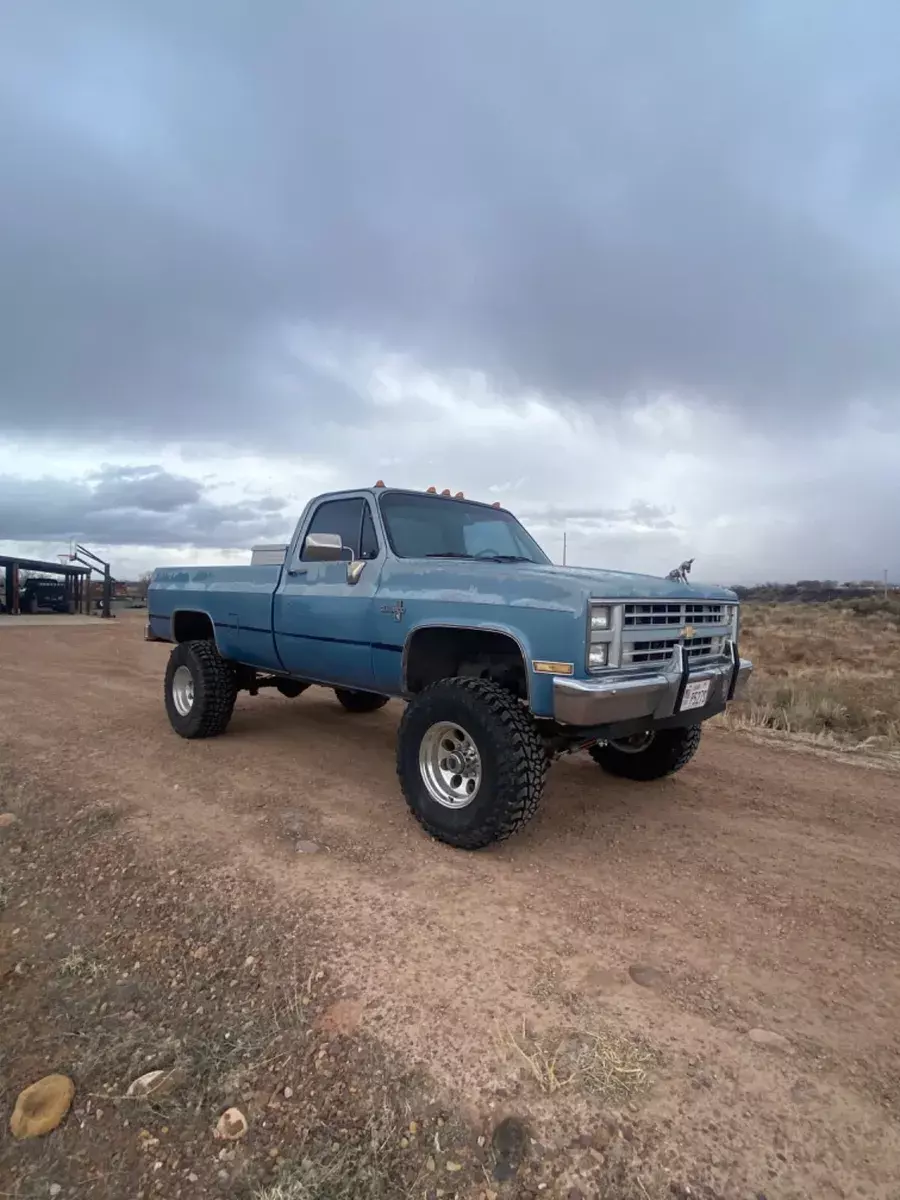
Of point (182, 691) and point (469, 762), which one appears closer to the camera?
point (469, 762)

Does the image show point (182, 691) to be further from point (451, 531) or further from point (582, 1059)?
point (582, 1059)

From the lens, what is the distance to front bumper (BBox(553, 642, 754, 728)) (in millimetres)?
3557

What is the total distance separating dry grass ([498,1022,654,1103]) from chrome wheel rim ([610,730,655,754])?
2.98m

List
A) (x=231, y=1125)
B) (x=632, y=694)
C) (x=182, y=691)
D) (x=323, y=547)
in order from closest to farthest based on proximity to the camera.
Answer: (x=231, y=1125) → (x=632, y=694) → (x=323, y=547) → (x=182, y=691)

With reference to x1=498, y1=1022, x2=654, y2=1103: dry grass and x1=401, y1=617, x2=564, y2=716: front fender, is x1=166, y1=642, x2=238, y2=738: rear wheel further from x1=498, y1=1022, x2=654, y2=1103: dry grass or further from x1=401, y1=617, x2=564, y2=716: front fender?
x1=498, y1=1022, x2=654, y2=1103: dry grass

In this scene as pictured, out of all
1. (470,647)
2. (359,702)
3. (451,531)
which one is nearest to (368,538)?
(451,531)

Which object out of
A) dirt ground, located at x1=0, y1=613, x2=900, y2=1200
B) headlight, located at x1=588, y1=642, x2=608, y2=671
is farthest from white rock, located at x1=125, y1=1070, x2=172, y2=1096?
headlight, located at x1=588, y1=642, x2=608, y2=671

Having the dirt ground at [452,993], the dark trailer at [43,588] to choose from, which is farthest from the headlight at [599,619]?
the dark trailer at [43,588]

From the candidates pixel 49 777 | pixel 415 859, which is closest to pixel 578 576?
pixel 415 859

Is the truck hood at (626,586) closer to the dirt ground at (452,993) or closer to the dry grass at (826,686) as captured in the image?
the dirt ground at (452,993)

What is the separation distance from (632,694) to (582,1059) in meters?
1.80

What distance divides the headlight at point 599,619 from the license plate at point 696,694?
0.71 metres

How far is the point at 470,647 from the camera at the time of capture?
4602 millimetres

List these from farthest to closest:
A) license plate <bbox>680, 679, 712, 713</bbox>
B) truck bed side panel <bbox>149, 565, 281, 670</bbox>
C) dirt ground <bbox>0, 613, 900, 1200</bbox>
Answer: truck bed side panel <bbox>149, 565, 281, 670</bbox> < license plate <bbox>680, 679, 712, 713</bbox> < dirt ground <bbox>0, 613, 900, 1200</bbox>
